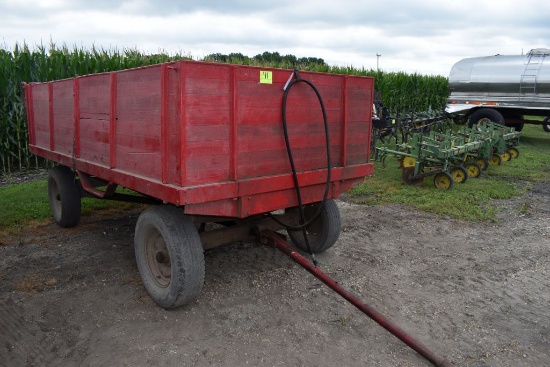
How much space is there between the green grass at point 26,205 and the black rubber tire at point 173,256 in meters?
2.86

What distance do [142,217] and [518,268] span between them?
376 centimetres

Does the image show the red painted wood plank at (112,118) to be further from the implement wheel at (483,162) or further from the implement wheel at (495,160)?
the implement wheel at (495,160)

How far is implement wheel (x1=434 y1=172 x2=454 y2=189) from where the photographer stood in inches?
324

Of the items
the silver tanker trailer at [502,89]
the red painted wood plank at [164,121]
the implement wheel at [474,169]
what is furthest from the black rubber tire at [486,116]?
the red painted wood plank at [164,121]

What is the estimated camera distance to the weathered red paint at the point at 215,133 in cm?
316

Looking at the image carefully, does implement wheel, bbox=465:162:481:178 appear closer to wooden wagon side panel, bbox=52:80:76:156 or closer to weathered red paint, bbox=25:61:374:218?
weathered red paint, bbox=25:61:374:218

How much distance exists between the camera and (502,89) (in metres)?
15.4

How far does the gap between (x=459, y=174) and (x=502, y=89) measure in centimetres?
823

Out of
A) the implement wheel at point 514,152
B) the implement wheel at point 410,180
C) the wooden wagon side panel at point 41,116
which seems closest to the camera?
the wooden wagon side panel at point 41,116

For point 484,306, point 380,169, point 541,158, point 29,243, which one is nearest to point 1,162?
point 29,243

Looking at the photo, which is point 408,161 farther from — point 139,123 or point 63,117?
point 139,123

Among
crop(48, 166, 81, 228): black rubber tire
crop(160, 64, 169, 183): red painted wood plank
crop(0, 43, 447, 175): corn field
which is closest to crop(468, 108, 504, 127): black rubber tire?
crop(0, 43, 447, 175): corn field

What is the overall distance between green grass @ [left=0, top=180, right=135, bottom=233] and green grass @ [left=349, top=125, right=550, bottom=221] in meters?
4.08

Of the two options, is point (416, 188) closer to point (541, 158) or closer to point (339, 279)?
point (339, 279)
